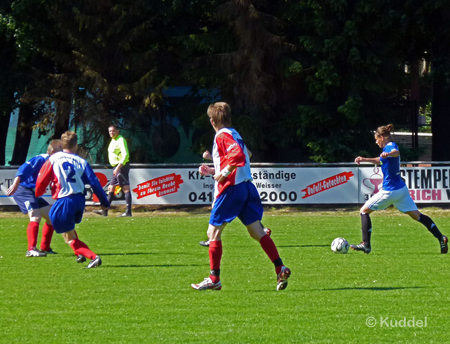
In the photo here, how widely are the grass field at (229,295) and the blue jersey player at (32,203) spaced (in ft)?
1.20

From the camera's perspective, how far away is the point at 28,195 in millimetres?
11094

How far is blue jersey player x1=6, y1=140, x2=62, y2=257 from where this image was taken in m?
10.7

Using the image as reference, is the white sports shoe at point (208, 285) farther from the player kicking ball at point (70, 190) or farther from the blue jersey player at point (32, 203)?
the blue jersey player at point (32, 203)

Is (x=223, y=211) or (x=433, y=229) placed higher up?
(x=223, y=211)

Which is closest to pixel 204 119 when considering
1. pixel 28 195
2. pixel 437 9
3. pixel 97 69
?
pixel 97 69

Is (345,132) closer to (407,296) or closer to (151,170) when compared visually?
(151,170)

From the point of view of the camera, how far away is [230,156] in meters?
7.02

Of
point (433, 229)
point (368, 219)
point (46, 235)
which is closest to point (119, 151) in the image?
point (46, 235)

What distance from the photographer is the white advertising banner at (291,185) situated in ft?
62.4

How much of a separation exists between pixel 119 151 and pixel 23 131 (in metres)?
9.65

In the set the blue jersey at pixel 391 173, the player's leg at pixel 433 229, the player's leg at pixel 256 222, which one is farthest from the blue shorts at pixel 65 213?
the player's leg at pixel 433 229

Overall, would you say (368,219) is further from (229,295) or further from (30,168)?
(30,168)

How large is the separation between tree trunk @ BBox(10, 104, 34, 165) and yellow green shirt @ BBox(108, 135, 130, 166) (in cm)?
829

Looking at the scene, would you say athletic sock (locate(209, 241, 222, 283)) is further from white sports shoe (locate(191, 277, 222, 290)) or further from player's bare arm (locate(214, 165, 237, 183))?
player's bare arm (locate(214, 165, 237, 183))
